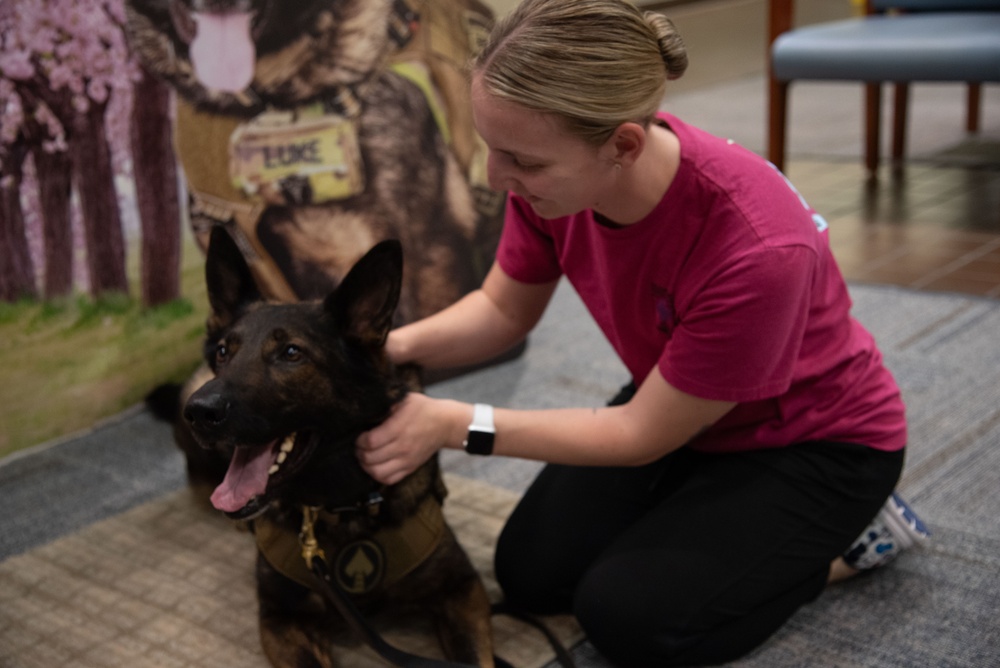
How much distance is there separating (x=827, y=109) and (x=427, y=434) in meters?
5.98

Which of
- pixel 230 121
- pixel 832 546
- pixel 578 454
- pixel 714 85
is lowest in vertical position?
pixel 714 85

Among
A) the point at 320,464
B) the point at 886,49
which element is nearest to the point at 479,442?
the point at 320,464

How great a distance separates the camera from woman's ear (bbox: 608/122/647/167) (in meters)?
1.45

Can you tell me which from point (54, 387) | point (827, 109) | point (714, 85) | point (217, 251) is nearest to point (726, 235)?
point (217, 251)

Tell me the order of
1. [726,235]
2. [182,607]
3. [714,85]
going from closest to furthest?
[726,235] < [182,607] < [714,85]

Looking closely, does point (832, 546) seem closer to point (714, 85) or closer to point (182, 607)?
point (182, 607)

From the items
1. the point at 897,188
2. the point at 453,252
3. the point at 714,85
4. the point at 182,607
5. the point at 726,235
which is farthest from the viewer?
the point at 714,85

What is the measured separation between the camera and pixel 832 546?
176 cm

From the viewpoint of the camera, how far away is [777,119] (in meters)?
4.46

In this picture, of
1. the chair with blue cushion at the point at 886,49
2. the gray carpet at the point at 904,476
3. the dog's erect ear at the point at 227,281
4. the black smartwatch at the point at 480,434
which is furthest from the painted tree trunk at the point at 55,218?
the chair with blue cushion at the point at 886,49

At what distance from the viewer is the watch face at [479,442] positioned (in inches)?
63.8

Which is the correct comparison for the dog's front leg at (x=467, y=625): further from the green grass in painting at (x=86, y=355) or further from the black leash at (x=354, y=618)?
the green grass in painting at (x=86, y=355)

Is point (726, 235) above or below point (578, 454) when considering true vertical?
above

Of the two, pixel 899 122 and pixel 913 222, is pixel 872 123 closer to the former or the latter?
pixel 899 122
